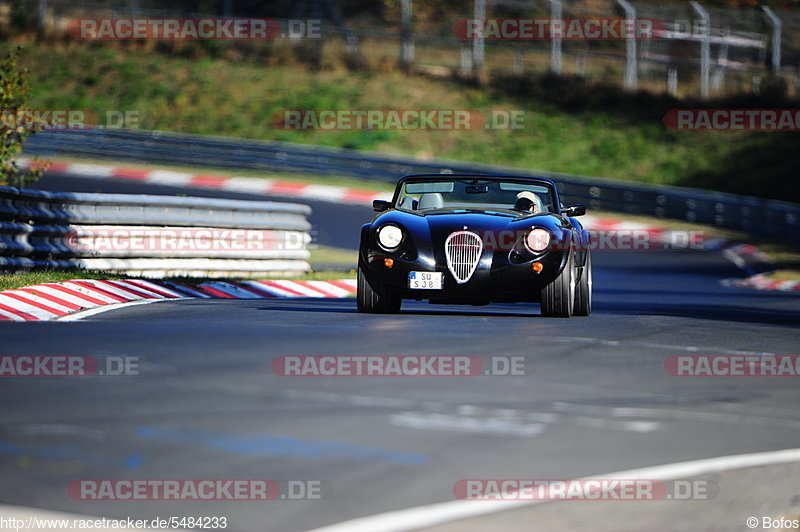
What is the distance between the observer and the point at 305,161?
3081 centimetres

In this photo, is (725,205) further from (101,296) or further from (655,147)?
(101,296)

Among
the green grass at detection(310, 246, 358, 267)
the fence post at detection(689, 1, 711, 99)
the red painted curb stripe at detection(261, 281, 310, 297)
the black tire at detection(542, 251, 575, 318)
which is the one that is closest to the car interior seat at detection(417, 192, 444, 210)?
the black tire at detection(542, 251, 575, 318)

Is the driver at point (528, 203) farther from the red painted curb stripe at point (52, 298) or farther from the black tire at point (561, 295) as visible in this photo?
the red painted curb stripe at point (52, 298)

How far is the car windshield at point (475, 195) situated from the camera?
36.1ft

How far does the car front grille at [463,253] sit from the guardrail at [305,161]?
18518mm

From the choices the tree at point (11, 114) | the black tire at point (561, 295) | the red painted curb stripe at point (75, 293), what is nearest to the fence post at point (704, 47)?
the tree at point (11, 114)

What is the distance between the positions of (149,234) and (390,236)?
5265 mm

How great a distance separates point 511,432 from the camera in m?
5.48

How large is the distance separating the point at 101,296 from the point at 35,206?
7.28ft

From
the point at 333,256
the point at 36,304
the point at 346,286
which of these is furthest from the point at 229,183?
the point at 36,304

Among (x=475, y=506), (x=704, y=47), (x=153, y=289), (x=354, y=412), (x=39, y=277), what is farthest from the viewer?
(x=704, y=47)

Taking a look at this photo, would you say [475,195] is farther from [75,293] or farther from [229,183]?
[229,183]

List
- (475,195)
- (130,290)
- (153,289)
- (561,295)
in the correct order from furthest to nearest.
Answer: (153,289) → (130,290) → (475,195) → (561,295)

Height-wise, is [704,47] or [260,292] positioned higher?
[704,47]
